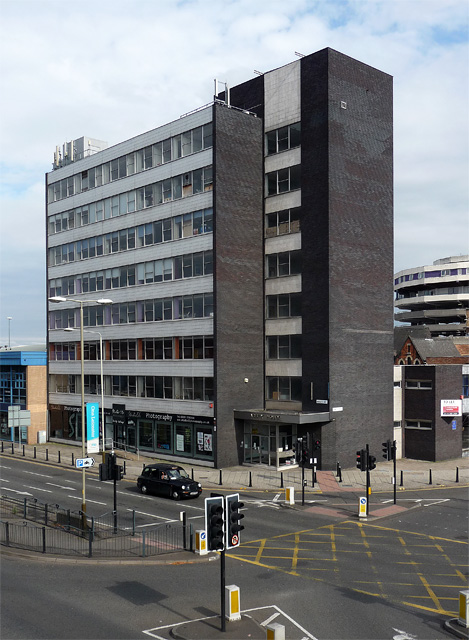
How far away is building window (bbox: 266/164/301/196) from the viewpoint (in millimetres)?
47875

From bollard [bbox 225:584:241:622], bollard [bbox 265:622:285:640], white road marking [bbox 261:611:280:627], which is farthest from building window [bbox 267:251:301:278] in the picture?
bollard [bbox 265:622:285:640]

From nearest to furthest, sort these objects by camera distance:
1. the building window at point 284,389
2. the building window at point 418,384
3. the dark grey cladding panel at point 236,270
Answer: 1. the dark grey cladding panel at point 236,270
2. the building window at point 284,389
3. the building window at point 418,384

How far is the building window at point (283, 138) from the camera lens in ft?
157

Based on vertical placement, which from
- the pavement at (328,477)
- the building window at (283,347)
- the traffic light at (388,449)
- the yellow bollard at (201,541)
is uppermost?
the building window at (283,347)

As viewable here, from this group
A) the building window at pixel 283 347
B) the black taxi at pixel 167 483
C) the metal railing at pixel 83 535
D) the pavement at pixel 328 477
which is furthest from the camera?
the building window at pixel 283 347

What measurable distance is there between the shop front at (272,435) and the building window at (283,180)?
17099 mm

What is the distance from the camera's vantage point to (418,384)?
49.5 meters

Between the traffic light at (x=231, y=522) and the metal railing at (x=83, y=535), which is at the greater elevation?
the traffic light at (x=231, y=522)

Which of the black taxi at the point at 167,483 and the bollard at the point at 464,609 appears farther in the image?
the black taxi at the point at 167,483

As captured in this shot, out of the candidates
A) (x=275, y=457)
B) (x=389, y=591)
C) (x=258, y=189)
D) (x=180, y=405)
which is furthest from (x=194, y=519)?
(x=258, y=189)

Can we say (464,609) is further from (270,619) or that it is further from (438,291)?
(438,291)

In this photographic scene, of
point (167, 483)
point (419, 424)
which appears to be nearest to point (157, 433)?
point (167, 483)

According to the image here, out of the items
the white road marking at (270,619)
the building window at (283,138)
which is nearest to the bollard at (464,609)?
the white road marking at (270,619)

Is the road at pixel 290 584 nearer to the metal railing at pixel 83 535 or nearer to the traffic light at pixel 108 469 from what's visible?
the metal railing at pixel 83 535
